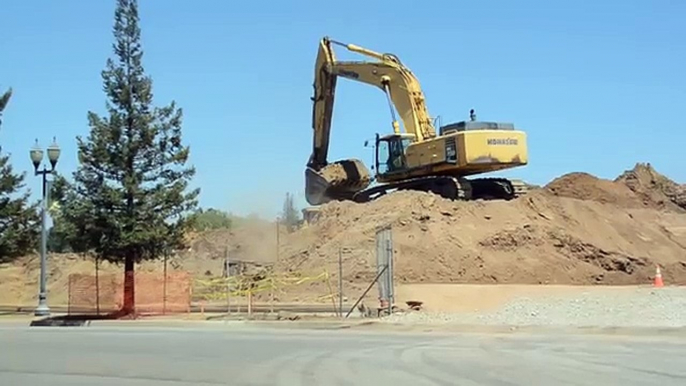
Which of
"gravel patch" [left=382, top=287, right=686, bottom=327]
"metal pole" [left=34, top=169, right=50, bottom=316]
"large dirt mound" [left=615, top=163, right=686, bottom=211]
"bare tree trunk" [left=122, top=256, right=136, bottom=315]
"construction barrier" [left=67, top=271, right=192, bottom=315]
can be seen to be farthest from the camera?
"large dirt mound" [left=615, top=163, right=686, bottom=211]

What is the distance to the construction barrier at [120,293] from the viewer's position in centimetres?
3678


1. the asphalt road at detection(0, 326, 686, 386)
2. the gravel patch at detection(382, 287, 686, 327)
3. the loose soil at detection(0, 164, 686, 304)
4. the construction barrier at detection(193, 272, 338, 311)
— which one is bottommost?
the asphalt road at detection(0, 326, 686, 386)

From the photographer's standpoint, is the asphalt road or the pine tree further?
the pine tree

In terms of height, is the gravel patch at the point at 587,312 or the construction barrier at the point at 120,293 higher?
the construction barrier at the point at 120,293

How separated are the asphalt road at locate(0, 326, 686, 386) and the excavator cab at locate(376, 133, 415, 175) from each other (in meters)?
22.6

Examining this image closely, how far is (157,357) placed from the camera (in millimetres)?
17047

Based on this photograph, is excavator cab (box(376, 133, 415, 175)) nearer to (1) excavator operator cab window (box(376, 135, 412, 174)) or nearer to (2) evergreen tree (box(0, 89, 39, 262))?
(1) excavator operator cab window (box(376, 135, 412, 174))

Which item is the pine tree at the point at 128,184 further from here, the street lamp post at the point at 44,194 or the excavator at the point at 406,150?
the excavator at the point at 406,150

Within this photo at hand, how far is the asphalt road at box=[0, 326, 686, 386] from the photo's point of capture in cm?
1324

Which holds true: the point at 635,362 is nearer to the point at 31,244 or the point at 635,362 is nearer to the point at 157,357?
the point at 157,357

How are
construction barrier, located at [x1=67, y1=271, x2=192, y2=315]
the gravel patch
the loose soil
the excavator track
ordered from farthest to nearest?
the excavator track → the loose soil → construction barrier, located at [x1=67, y1=271, x2=192, y2=315] → the gravel patch

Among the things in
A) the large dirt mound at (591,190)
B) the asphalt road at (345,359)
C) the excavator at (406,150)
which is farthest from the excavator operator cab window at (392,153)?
the asphalt road at (345,359)

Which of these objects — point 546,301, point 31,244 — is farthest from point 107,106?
point 546,301

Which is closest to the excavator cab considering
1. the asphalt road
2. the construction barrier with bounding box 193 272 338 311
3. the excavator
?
the excavator
